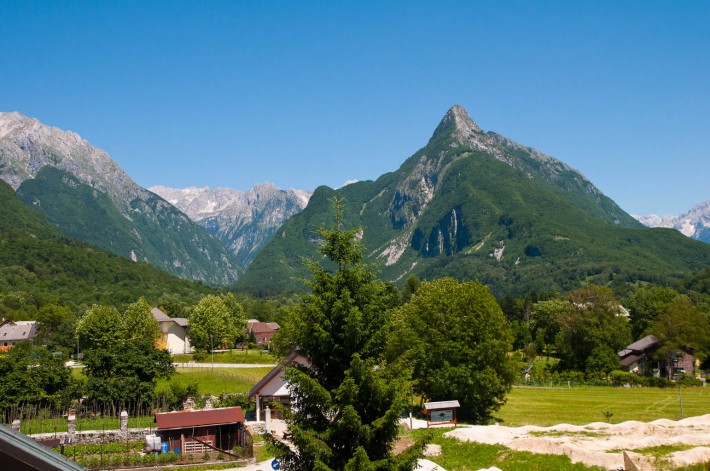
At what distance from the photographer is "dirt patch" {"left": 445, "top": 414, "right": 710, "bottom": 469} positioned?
73.7 feet

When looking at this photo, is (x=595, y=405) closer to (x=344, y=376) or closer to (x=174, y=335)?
(x=344, y=376)

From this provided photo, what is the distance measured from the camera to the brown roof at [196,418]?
3206 cm

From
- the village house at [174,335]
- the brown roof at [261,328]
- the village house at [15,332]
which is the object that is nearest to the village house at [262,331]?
the brown roof at [261,328]

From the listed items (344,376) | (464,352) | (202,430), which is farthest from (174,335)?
(344,376)

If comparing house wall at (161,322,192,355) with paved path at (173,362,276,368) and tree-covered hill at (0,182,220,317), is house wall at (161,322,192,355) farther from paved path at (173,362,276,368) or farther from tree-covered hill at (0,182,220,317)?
tree-covered hill at (0,182,220,317)

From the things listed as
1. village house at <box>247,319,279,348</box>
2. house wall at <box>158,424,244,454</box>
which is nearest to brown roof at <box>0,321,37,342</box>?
village house at <box>247,319,279,348</box>

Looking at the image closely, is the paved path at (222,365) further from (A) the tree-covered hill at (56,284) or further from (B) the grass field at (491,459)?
(A) the tree-covered hill at (56,284)

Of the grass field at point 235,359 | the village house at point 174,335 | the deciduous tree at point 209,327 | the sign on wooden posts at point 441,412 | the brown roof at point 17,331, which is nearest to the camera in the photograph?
the sign on wooden posts at point 441,412

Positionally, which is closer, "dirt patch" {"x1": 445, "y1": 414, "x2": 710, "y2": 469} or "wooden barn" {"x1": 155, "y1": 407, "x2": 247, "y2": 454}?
"dirt patch" {"x1": 445, "y1": 414, "x2": 710, "y2": 469}

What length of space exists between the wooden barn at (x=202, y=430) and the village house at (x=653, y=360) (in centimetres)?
5531

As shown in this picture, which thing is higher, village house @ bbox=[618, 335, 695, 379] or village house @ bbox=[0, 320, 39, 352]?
village house @ bbox=[0, 320, 39, 352]

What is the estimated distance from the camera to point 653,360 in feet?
239

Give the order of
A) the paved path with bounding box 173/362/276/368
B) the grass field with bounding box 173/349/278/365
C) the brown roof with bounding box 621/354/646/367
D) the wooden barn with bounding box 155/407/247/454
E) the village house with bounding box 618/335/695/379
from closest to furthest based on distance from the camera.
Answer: the wooden barn with bounding box 155/407/247/454 < the paved path with bounding box 173/362/276/368 < the village house with bounding box 618/335/695/379 < the grass field with bounding box 173/349/278/365 < the brown roof with bounding box 621/354/646/367

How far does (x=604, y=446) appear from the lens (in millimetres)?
26344
